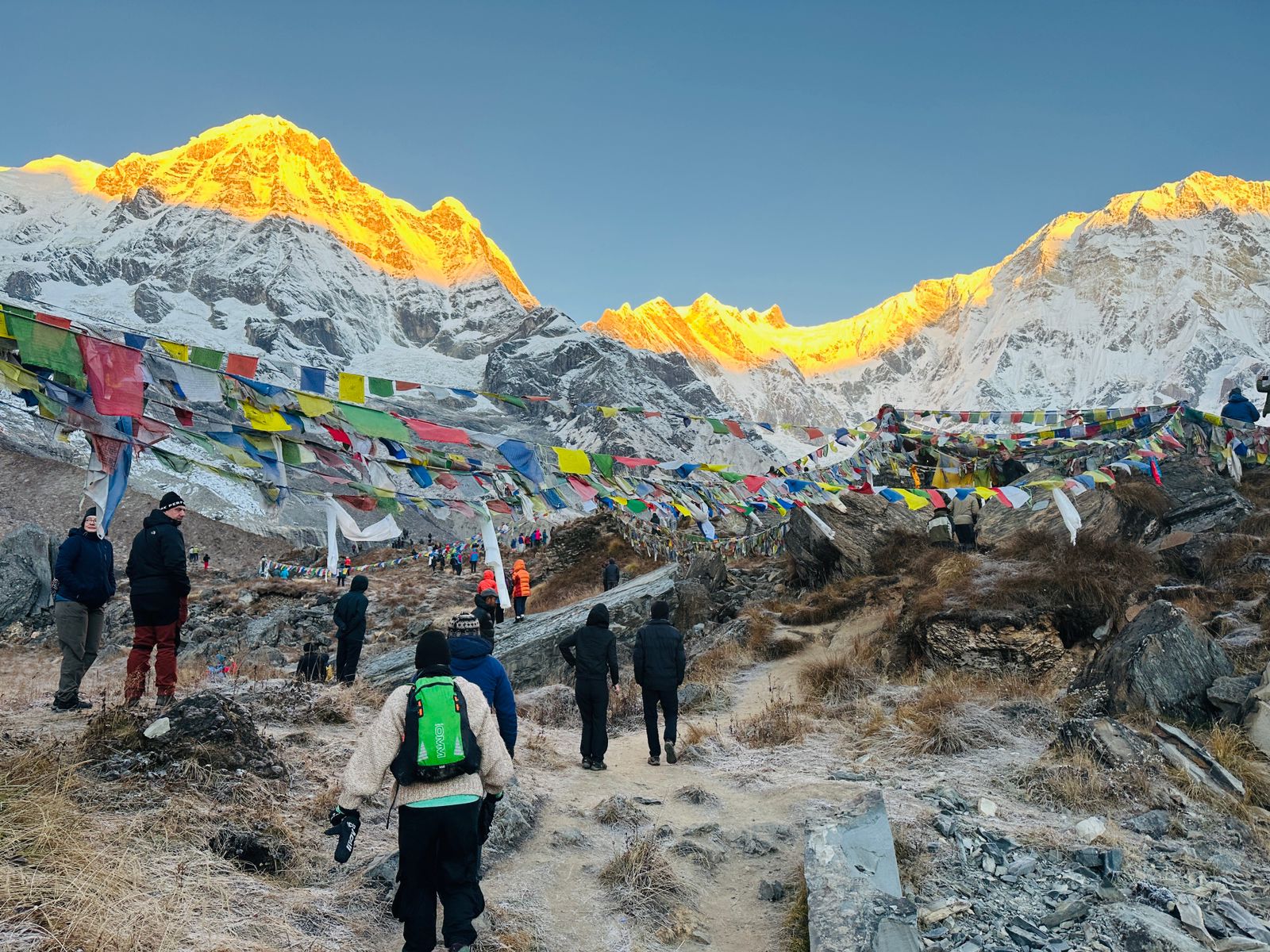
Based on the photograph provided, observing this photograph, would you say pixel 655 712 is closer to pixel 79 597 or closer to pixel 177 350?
pixel 79 597

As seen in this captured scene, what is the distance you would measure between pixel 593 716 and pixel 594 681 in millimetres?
370

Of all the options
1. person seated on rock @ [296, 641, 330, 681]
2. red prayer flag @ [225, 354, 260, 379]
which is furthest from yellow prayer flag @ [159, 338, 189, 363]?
person seated on rock @ [296, 641, 330, 681]

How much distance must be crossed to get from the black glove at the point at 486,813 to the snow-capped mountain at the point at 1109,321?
13480 centimetres

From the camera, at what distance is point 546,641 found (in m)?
12.9

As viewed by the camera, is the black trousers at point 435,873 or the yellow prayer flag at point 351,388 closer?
the black trousers at point 435,873

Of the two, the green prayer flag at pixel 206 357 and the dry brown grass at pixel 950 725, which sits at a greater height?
the green prayer flag at pixel 206 357

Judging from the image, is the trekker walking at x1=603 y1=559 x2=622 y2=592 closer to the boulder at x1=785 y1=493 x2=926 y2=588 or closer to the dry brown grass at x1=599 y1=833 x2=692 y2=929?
the boulder at x1=785 y1=493 x2=926 y2=588

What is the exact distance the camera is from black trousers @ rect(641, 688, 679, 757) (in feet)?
25.6

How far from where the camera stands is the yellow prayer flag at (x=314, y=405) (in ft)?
21.4

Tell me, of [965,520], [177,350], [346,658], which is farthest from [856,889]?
[965,520]

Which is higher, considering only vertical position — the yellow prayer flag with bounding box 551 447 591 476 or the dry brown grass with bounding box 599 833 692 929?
the yellow prayer flag with bounding box 551 447 591 476

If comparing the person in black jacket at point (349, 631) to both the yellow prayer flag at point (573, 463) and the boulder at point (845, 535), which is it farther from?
the boulder at point (845, 535)

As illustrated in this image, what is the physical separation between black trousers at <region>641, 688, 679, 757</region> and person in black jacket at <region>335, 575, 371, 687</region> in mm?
4281

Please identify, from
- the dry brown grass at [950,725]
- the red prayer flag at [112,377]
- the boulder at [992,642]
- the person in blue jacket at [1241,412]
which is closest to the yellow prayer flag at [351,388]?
the red prayer flag at [112,377]
